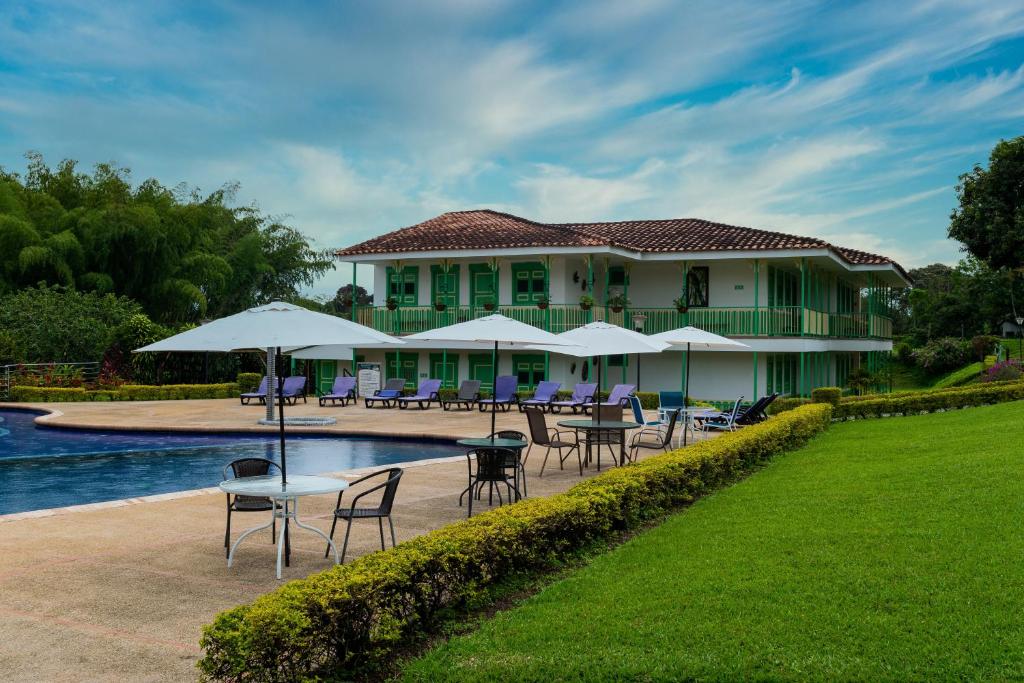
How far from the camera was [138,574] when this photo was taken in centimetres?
668

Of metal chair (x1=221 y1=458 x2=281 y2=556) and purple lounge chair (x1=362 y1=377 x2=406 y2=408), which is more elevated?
purple lounge chair (x1=362 y1=377 x2=406 y2=408)

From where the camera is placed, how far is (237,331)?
7367mm

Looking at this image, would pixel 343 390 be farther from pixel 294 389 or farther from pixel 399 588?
pixel 399 588

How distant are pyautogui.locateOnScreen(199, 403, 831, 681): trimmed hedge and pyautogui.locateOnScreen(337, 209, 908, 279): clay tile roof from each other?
19092 mm

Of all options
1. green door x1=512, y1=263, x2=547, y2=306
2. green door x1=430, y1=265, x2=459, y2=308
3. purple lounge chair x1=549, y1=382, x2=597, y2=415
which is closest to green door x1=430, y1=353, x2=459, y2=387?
green door x1=430, y1=265, x2=459, y2=308

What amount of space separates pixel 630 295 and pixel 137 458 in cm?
1866

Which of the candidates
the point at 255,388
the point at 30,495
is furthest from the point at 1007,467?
the point at 255,388

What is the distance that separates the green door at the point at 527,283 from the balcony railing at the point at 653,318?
0.92 metres

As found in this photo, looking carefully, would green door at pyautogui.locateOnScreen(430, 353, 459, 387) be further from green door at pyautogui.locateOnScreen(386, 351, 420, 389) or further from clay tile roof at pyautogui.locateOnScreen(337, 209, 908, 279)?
clay tile roof at pyautogui.locateOnScreen(337, 209, 908, 279)

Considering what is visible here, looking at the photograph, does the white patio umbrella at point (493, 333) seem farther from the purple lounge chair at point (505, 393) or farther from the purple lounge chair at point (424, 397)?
the purple lounge chair at point (424, 397)

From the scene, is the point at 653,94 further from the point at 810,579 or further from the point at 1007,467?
the point at 810,579

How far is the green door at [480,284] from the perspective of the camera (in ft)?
97.7

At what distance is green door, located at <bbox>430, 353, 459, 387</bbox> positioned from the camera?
96.4 ft

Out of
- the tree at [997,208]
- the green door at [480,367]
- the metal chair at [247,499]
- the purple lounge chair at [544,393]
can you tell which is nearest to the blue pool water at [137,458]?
the metal chair at [247,499]
